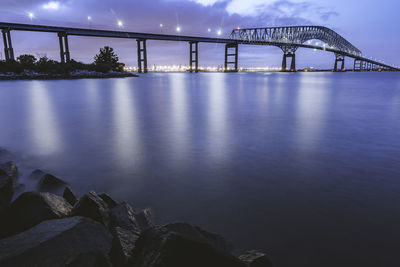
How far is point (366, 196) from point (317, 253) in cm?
213

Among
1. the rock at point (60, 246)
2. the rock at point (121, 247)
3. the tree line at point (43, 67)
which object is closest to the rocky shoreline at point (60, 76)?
the tree line at point (43, 67)

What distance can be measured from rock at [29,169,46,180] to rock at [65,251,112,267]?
4529 mm

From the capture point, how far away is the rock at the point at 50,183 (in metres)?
5.49

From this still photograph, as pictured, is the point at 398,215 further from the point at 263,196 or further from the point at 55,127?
the point at 55,127

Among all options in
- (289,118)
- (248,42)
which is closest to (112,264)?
(289,118)

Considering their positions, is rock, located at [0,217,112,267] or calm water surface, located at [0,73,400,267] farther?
calm water surface, located at [0,73,400,267]

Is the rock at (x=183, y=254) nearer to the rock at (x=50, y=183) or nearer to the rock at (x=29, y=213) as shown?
the rock at (x=29, y=213)

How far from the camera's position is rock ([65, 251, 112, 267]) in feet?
7.64

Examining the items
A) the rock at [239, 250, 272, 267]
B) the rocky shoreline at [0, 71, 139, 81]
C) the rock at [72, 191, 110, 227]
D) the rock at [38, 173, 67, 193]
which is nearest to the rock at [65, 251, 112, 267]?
the rock at [72, 191, 110, 227]

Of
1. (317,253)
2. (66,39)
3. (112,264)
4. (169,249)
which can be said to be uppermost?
(66,39)

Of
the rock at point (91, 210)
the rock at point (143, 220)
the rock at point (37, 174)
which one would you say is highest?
the rock at point (91, 210)

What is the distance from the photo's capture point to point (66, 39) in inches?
2731

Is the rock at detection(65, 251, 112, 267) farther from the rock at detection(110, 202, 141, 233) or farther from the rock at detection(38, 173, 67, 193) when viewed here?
the rock at detection(38, 173, 67, 193)

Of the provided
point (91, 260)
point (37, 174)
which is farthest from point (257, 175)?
point (37, 174)
